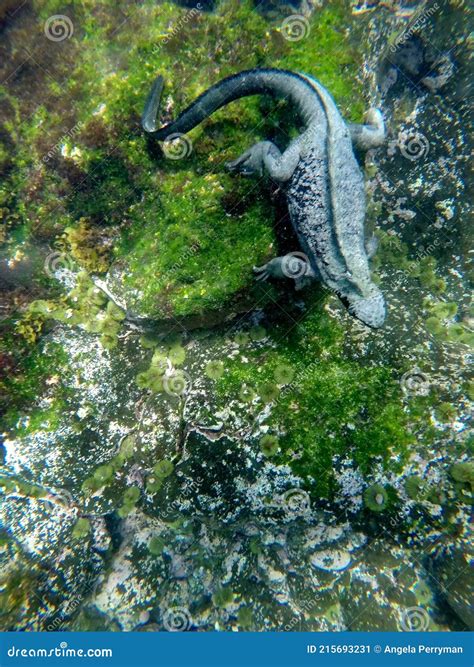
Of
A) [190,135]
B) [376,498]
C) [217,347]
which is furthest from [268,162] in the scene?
[376,498]

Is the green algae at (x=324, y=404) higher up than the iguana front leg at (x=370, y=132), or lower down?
lower down

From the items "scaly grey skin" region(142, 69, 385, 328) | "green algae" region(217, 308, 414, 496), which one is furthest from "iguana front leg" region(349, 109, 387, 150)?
"green algae" region(217, 308, 414, 496)

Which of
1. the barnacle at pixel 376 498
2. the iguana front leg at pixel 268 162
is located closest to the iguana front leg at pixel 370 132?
the iguana front leg at pixel 268 162

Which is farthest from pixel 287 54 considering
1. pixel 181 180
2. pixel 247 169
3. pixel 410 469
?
pixel 410 469

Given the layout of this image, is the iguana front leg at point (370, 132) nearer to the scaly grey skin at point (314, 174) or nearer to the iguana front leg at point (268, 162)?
the scaly grey skin at point (314, 174)

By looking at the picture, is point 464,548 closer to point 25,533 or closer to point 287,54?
point 25,533

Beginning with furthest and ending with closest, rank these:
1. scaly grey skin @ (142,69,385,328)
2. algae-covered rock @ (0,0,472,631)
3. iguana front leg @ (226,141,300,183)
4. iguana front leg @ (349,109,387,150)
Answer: iguana front leg @ (349,109,387,150) < algae-covered rock @ (0,0,472,631) < iguana front leg @ (226,141,300,183) < scaly grey skin @ (142,69,385,328)

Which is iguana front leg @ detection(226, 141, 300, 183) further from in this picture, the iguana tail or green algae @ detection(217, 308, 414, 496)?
green algae @ detection(217, 308, 414, 496)

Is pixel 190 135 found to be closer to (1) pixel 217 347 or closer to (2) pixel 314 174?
(2) pixel 314 174
